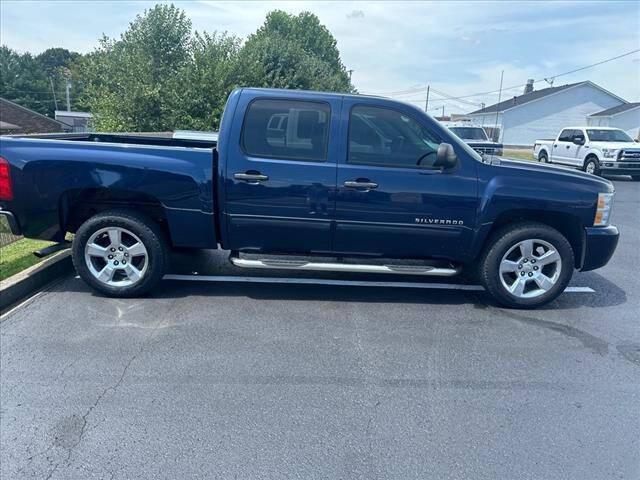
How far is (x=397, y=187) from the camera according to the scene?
14.7ft

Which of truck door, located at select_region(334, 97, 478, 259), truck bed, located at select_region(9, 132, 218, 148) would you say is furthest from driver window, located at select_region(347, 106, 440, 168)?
truck bed, located at select_region(9, 132, 218, 148)

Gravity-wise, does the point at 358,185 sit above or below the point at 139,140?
below

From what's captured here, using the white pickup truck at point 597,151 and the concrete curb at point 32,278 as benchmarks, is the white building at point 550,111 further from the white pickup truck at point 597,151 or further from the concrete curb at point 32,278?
the concrete curb at point 32,278

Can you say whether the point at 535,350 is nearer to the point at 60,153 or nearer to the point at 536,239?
the point at 536,239

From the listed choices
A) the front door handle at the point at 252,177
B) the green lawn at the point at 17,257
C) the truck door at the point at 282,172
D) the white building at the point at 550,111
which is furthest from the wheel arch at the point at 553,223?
the white building at the point at 550,111

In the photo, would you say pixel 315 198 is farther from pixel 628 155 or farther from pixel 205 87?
pixel 628 155

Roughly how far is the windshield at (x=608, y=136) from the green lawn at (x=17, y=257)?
2030 cm

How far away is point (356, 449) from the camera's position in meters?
2.71

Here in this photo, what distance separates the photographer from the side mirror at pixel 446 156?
4293 millimetres

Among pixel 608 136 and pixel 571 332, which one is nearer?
pixel 571 332

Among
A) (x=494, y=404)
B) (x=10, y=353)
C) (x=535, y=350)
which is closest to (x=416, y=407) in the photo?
(x=494, y=404)

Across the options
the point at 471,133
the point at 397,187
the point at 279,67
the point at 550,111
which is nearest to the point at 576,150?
the point at 471,133

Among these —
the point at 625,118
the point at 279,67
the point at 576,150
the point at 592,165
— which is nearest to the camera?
the point at 592,165

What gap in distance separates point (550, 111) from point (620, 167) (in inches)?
1094
